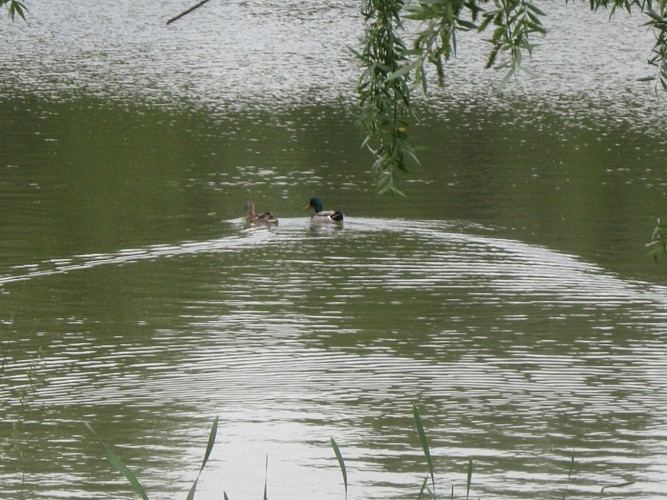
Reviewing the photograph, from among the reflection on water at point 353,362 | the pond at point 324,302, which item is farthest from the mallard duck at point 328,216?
the reflection on water at point 353,362

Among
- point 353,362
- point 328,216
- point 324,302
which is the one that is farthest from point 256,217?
point 353,362

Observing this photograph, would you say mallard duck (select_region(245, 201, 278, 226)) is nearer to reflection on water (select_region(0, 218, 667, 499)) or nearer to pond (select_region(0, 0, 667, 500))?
pond (select_region(0, 0, 667, 500))

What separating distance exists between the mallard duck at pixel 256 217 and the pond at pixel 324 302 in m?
0.22

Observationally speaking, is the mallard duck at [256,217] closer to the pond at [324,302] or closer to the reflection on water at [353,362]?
the pond at [324,302]

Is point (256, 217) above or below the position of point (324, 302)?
above

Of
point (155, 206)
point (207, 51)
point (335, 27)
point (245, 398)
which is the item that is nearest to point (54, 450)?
point (245, 398)

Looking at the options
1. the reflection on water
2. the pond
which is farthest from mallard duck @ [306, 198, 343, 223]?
the reflection on water

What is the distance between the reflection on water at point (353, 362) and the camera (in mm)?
8938

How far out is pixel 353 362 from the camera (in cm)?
1170

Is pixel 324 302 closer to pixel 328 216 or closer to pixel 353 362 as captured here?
pixel 353 362

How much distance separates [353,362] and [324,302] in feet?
8.15

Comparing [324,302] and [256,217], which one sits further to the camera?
[256,217]

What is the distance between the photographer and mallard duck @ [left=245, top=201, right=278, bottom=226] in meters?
18.1

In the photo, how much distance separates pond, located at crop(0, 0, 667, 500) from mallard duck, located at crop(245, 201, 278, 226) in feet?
0.71
